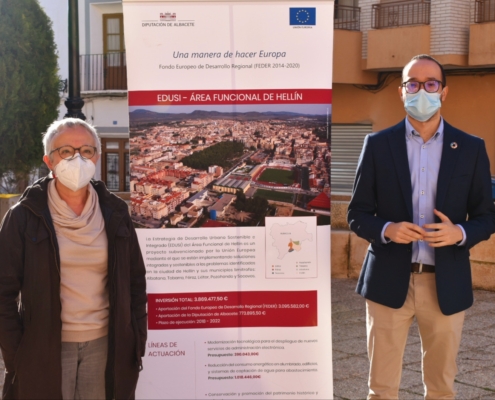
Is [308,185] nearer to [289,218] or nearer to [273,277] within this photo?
[289,218]

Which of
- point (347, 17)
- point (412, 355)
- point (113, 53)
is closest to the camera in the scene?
point (412, 355)

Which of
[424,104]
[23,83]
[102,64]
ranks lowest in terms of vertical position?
[424,104]

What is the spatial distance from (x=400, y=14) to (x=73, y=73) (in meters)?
10.4

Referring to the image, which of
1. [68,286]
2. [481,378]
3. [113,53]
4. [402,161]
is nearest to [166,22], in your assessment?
[402,161]

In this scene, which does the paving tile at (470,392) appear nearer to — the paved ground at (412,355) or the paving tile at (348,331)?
the paved ground at (412,355)

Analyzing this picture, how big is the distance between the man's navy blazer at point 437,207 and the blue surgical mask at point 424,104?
5.6 inches

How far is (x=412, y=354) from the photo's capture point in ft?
21.4

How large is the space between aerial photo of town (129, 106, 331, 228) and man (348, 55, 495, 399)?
1.77 feet

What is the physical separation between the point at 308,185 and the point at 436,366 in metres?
1.22

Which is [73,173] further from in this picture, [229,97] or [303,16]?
[303,16]

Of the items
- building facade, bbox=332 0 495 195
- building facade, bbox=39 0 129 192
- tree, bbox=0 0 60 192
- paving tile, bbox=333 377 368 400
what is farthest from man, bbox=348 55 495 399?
building facade, bbox=39 0 129 192

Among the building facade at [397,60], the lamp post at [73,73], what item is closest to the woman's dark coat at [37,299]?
the lamp post at [73,73]

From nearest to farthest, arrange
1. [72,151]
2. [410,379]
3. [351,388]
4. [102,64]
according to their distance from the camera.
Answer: [72,151] → [351,388] → [410,379] → [102,64]

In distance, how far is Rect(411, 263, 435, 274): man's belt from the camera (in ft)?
12.4
